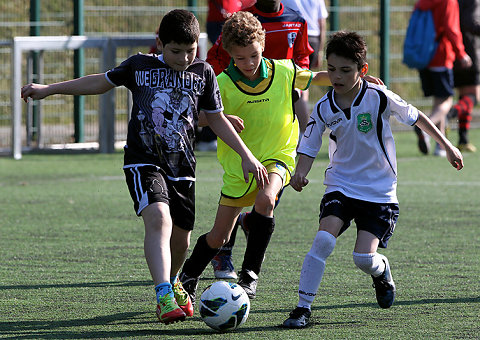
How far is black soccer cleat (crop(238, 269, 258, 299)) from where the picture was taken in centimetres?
519

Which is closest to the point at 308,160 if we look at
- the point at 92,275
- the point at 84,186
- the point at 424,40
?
the point at 92,275

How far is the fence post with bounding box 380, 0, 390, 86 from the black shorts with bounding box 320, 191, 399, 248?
12103mm

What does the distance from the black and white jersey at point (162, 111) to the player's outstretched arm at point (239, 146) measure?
57 millimetres

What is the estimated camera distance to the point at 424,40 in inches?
498

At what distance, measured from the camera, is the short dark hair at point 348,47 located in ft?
16.0

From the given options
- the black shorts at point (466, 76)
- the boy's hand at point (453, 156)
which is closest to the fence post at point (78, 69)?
the black shorts at point (466, 76)

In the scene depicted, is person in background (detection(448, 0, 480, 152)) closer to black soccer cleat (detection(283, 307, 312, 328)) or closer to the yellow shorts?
the yellow shorts

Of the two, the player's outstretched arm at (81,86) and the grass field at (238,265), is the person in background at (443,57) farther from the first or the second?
the player's outstretched arm at (81,86)

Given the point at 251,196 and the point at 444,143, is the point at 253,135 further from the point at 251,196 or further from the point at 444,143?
the point at 444,143

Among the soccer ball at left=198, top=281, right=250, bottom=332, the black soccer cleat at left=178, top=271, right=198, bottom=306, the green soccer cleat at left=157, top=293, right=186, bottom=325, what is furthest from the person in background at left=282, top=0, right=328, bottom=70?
the green soccer cleat at left=157, top=293, right=186, bottom=325

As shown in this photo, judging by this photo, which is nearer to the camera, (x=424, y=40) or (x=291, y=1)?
(x=291, y=1)

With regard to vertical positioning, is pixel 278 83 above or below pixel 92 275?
above

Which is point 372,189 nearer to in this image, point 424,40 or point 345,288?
point 345,288

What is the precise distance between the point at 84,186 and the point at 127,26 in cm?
649
